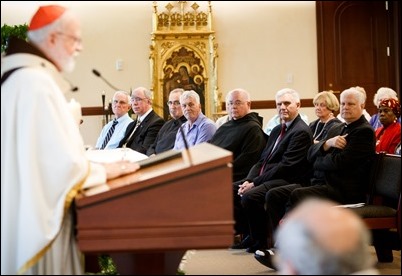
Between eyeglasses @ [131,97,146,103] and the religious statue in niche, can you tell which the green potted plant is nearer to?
eyeglasses @ [131,97,146,103]

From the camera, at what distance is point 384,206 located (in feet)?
15.4

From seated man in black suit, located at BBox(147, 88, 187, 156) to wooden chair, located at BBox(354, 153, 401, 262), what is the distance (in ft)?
8.13

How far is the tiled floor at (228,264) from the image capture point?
473 centimetres

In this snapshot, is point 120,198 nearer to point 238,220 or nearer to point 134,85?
point 238,220

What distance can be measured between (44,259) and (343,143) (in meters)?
2.64

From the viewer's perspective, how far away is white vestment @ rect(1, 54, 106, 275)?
8.83 feet

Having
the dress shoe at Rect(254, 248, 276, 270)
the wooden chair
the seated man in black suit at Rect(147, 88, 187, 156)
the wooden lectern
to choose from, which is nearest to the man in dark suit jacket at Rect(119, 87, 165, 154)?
the seated man in black suit at Rect(147, 88, 187, 156)

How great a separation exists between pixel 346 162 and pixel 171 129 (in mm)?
2560

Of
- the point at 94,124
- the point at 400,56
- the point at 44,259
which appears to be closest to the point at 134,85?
the point at 94,124

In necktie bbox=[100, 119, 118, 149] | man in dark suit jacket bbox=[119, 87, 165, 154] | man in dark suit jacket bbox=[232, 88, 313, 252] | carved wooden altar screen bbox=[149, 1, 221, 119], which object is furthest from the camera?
carved wooden altar screen bbox=[149, 1, 221, 119]

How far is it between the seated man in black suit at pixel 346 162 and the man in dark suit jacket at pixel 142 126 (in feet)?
8.15

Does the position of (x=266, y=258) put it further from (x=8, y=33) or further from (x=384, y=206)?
(x=8, y=33)

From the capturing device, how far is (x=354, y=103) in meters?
4.98

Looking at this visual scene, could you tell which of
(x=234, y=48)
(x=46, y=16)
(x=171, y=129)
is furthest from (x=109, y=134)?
(x=46, y=16)
